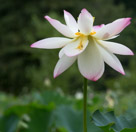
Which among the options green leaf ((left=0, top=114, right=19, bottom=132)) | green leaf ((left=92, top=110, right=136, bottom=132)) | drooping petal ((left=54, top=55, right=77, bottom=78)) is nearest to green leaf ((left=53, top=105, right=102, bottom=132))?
green leaf ((left=0, top=114, right=19, bottom=132))

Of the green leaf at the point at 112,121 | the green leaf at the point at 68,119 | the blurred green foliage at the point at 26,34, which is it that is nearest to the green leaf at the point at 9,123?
the green leaf at the point at 68,119

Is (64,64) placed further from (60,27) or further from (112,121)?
(112,121)

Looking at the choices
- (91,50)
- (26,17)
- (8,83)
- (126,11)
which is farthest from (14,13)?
(91,50)

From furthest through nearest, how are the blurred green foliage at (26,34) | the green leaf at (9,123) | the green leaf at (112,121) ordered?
the blurred green foliage at (26,34), the green leaf at (9,123), the green leaf at (112,121)

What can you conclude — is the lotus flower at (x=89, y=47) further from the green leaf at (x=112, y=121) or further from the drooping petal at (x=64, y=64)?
the green leaf at (x=112, y=121)

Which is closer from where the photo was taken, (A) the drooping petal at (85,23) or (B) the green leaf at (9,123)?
(A) the drooping petal at (85,23)

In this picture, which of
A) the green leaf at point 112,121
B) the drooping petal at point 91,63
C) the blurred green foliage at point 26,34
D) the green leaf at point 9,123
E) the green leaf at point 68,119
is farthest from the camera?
the blurred green foliage at point 26,34

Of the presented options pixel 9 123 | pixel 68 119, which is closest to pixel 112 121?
pixel 68 119

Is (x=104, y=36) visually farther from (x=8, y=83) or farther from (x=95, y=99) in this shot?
(x=8, y=83)
